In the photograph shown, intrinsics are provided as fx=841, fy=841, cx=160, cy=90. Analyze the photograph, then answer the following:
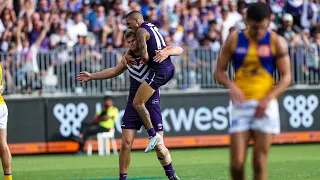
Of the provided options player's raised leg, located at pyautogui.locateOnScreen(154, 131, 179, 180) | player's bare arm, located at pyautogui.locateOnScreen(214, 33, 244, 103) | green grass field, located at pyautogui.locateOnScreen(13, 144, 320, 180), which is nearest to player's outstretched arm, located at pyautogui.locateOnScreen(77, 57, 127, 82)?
player's raised leg, located at pyautogui.locateOnScreen(154, 131, 179, 180)

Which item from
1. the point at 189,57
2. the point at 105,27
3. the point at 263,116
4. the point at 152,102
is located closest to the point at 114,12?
the point at 105,27

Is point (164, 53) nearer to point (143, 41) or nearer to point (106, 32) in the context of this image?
point (143, 41)

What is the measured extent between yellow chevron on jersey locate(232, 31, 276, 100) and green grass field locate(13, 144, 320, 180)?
5395 mm

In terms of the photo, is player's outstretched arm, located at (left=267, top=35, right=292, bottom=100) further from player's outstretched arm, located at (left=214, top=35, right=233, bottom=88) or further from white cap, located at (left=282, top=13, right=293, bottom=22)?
white cap, located at (left=282, top=13, right=293, bottom=22)

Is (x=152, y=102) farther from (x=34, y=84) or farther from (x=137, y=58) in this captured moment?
(x=34, y=84)

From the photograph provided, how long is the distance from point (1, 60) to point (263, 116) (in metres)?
15.2

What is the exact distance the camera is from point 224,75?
9.97m

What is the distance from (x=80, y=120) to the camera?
24625 mm

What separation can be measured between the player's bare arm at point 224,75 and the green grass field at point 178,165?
5.34m

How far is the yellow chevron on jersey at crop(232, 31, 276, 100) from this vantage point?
968cm

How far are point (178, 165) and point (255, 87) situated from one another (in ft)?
31.5

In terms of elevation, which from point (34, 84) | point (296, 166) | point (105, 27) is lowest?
point (296, 166)

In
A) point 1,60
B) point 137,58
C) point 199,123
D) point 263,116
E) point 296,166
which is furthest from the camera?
point 199,123

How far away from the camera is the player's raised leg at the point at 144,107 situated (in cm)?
1334
